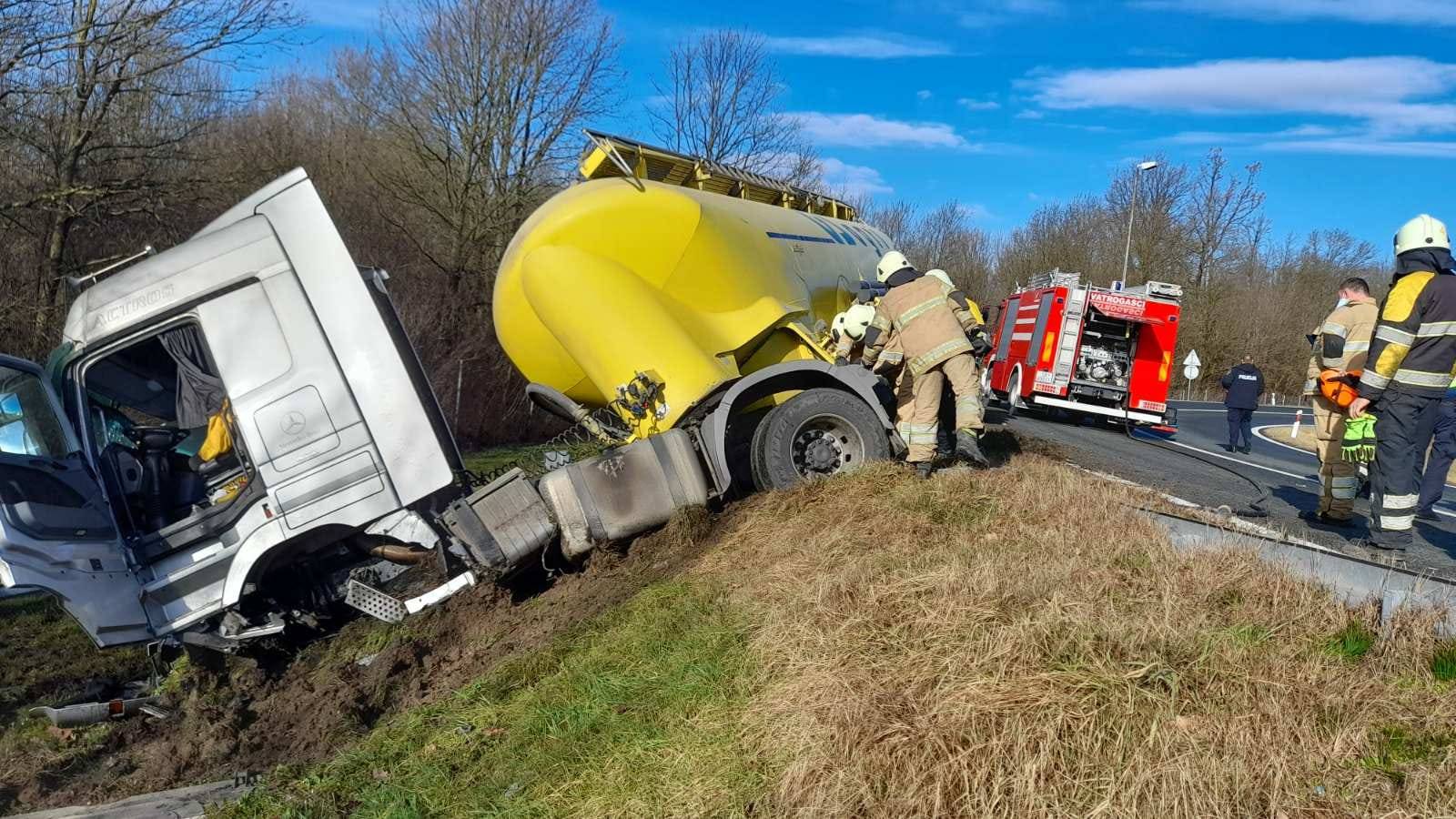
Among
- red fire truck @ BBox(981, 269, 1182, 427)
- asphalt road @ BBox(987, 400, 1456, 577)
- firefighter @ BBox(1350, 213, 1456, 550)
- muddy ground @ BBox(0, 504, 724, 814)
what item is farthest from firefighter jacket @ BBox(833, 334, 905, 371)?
red fire truck @ BBox(981, 269, 1182, 427)

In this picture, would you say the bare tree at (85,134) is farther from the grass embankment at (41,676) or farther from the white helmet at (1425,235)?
the white helmet at (1425,235)

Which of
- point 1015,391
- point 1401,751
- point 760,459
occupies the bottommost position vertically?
point 1015,391

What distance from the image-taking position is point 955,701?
2473mm

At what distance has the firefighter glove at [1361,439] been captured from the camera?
197 inches

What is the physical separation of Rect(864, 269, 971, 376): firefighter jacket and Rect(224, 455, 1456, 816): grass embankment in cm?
162

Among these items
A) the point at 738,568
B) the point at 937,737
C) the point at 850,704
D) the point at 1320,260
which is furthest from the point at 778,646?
the point at 1320,260

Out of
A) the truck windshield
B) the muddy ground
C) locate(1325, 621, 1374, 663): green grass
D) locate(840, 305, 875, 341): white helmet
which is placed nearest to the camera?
locate(1325, 621, 1374, 663): green grass

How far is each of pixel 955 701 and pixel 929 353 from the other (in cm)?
347

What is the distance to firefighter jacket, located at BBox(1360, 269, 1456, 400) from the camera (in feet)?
15.0

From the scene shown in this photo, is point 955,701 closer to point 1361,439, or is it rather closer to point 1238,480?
point 1361,439

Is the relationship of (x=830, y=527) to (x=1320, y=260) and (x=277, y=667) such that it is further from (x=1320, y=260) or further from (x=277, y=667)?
(x=1320, y=260)

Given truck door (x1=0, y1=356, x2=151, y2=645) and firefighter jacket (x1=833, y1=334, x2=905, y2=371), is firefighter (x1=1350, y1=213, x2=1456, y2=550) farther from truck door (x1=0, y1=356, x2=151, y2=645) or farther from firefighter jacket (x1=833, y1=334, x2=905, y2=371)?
truck door (x1=0, y1=356, x2=151, y2=645)

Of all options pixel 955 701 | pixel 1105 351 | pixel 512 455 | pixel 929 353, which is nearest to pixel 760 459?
pixel 929 353

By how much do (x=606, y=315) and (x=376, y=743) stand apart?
2.91 meters
